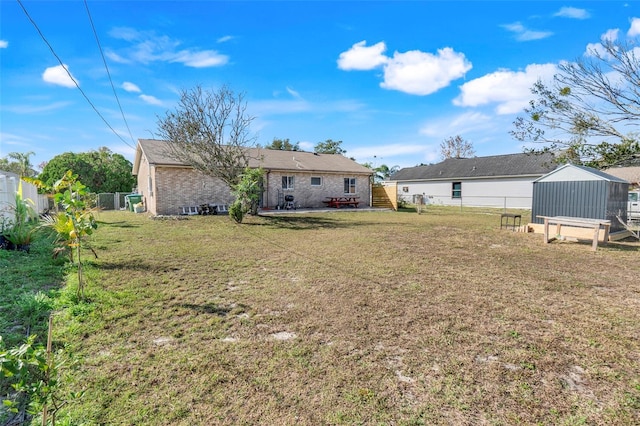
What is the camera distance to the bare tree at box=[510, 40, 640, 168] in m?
8.35

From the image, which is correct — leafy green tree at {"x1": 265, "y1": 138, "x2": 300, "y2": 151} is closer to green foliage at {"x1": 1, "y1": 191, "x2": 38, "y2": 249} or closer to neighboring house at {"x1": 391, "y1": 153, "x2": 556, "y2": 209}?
neighboring house at {"x1": 391, "y1": 153, "x2": 556, "y2": 209}

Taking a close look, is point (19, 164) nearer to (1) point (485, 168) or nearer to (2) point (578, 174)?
(2) point (578, 174)

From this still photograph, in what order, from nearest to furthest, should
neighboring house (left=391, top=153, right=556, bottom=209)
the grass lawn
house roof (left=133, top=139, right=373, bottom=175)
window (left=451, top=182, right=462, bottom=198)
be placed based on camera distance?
1. the grass lawn
2. house roof (left=133, top=139, right=373, bottom=175)
3. neighboring house (left=391, top=153, right=556, bottom=209)
4. window (left=451, top=182, right=462, bottom=198)

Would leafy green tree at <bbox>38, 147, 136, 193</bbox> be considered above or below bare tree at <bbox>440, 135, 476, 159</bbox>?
below

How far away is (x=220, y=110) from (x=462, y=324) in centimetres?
1517

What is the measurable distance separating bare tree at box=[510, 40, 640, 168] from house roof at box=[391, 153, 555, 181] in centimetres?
1587

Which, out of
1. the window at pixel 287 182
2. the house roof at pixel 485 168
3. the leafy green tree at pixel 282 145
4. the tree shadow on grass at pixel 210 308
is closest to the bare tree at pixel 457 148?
the house roof at pixel 485 168

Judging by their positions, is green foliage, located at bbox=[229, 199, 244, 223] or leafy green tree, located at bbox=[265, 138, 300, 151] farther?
leafy green tree, located at bbox=[265, 138, 300, 151]

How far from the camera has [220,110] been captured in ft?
51.3

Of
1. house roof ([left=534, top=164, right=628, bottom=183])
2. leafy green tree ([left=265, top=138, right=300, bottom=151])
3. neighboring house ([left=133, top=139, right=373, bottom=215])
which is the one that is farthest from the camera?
leafy green tree ([left=265, top=138, right=300, bottom=151])

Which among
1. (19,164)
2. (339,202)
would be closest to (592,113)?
(339,202)

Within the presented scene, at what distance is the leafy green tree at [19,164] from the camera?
112 feet

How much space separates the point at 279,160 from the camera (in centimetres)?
2173

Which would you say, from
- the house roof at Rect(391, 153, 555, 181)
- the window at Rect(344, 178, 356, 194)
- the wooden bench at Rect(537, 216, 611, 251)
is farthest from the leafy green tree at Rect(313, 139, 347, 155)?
the wooden bench at Rect(537, 216, 611, 251)
